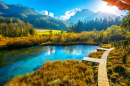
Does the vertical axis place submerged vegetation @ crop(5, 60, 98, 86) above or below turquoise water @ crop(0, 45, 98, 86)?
above

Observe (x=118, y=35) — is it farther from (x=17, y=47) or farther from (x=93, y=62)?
(x=17, y=47)

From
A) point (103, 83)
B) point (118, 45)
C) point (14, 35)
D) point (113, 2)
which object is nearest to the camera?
point (113, 2)

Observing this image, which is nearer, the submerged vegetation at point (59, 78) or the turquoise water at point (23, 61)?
the submerged vegetation at point (59, 78)

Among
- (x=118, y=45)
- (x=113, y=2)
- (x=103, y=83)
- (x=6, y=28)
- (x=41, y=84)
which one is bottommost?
(x=41, y=84)

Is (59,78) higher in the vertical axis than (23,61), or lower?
higher

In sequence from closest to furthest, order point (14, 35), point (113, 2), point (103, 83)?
point (113, 2) → point (103, 83) → point (14, 35)

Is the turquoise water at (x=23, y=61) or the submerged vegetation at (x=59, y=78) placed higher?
the submerged vegetation at (x=59, y=78)

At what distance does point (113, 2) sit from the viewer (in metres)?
1.19

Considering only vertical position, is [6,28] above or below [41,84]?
above

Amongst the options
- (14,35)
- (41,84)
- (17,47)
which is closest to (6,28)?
(14,35)

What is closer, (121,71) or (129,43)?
(129,43)

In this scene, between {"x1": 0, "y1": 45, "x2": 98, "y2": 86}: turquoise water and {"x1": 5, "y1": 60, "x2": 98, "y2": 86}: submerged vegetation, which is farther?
{"x1": 0, "y1": 45, "x2": 98, "y2": 86}: turquoise water

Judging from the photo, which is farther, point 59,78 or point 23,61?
point 23,61

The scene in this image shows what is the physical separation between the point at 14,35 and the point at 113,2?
50.0 metres
